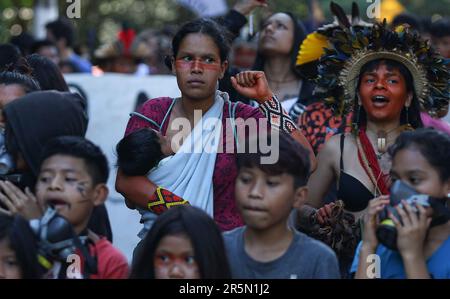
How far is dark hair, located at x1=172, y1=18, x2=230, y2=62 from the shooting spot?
601 cm

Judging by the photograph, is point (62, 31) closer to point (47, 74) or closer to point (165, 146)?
point (47, 74)

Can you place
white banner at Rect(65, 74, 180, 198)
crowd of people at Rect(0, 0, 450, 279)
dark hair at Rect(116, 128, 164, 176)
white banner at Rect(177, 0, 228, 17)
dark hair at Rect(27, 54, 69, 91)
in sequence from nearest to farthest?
crowd of people at Rect(0, 0, 450, 279)
dark hair at Rect(116, 128, 164, 176)
dark hair at Rect(27, 54, 69, 91)
white banner at Rect(177, 0, 228, 17)
white banner at Rect(65, 74, 180, 198)

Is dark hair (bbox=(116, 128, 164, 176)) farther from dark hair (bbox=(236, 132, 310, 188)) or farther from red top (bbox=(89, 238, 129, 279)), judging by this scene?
red top (bbox=(89, 238, 129, 279))

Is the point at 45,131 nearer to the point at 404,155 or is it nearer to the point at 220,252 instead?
the point at 220,252

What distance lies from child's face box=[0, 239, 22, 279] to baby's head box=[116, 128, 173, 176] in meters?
1.08

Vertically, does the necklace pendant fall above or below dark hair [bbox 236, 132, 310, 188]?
above

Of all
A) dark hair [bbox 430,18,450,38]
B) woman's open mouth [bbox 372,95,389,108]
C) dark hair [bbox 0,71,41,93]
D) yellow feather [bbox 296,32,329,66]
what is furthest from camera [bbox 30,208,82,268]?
dark hair [bbox 430,18,450,38]

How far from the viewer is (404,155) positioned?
5004 millimetres

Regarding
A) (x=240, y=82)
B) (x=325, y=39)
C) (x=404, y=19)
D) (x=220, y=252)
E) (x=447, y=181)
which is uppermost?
(x=404, y=19)

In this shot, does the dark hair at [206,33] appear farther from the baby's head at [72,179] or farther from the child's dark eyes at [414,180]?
the child's dark eyes at [414,180]

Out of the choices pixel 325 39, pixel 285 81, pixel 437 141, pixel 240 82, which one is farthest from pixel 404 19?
pixel 437 141

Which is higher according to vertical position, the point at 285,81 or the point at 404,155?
the point at 285,81

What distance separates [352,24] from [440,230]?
2191mm

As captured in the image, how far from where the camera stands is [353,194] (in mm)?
5883
